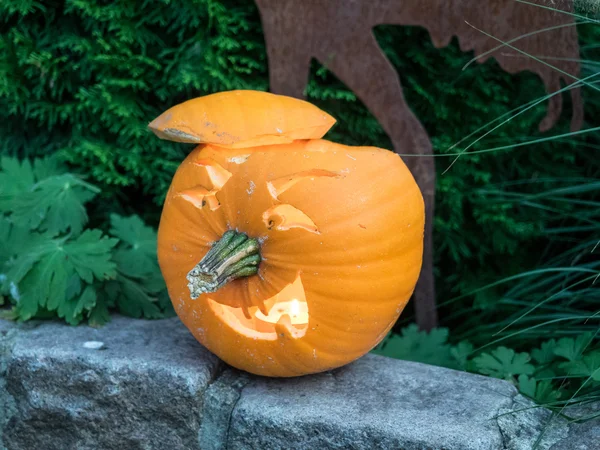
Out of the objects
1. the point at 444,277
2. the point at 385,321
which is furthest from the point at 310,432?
the point at 444,277

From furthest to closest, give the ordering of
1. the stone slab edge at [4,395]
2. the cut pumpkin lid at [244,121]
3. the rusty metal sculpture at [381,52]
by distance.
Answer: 1. the rusty metal sculpture at [381,52]
2. the stone slab edge at [4,395]
3. the cut pumpkin lid at [244,121]

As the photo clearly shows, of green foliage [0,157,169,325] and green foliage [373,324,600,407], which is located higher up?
green foliage [0,157,169,325]

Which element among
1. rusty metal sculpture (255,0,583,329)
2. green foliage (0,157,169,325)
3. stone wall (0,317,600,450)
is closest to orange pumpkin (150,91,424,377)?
stone wall (0,317,600,450)

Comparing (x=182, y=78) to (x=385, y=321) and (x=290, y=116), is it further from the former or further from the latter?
(x=385, y=321)

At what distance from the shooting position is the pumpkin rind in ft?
4.92

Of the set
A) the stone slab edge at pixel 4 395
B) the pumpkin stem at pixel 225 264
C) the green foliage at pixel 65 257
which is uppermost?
the pumpkin stem at pixel 225 264

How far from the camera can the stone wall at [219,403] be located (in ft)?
4.77

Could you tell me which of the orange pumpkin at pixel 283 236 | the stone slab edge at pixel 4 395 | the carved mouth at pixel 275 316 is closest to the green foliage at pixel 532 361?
the orange pumpkin at pixel 283 236

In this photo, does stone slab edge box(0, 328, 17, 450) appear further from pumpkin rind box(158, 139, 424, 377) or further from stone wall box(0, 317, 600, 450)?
pumpkin rind box(158, 139, 424, 377)

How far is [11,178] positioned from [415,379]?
1.56 metres

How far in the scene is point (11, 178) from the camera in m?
2.25

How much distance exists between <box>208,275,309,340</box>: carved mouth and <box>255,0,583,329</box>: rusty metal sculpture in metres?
0.78

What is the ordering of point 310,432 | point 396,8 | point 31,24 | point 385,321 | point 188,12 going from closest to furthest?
1. point 310,432
2. point 385,321
3. point 396,8
4. point 188,12
5. point 31,24

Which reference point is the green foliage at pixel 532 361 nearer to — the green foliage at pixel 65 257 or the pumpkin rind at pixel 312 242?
the pumpkin rind at pixel 312 242
